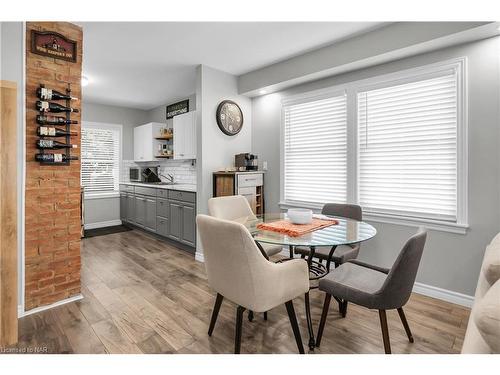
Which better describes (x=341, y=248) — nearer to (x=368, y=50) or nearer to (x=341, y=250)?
(x=341, y=250)

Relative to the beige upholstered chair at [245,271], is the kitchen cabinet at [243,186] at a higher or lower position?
higher

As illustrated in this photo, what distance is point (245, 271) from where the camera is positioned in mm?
1625

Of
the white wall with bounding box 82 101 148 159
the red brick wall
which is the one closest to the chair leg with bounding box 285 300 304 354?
the red brick wall

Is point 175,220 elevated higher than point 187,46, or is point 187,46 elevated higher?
point 187,46

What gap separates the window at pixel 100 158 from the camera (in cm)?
564

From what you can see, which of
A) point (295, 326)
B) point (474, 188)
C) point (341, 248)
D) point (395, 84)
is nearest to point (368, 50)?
point (395, 84)

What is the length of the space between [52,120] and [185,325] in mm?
2060

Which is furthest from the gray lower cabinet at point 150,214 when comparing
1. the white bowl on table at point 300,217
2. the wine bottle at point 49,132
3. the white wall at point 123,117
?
the white bowl on table at point 300,217

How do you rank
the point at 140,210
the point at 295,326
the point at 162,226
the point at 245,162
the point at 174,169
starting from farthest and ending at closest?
the point at 174,169 → the point at 140,210 → the point at 162,226 → the point at 245,162 → the point at 295,326

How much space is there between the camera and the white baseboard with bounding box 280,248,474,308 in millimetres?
2512

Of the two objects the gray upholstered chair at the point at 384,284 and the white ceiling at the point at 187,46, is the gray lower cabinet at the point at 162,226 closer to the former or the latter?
the white ceiling at the point at 187,46

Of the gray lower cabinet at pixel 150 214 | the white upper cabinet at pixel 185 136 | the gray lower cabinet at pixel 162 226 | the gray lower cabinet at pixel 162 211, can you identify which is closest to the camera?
the gray lower cabinet at pixel 162 211

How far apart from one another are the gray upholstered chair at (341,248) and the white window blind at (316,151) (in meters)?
0.49

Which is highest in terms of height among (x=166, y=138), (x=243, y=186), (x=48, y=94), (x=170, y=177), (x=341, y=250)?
(x=166, y=138)
